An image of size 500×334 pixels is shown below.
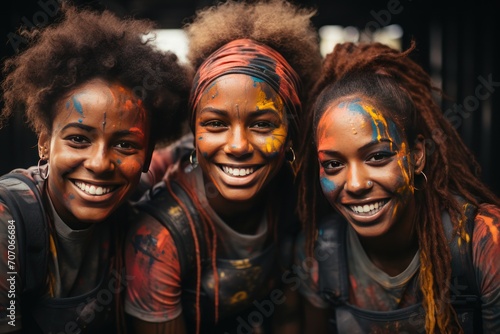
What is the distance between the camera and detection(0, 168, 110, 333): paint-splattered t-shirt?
81.0 inches

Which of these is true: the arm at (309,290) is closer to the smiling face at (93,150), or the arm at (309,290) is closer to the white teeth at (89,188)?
the smiling face at (93,150)

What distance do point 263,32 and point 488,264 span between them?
4.60 ft

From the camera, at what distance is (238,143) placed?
2.23 meters

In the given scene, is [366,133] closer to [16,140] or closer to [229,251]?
[229,251]

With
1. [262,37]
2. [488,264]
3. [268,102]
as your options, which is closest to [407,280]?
[488,264]

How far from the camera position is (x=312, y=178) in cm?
258

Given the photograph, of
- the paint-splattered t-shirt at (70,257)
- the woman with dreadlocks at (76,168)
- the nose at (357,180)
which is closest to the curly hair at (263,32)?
the woman with dreadlocks at (76,168)

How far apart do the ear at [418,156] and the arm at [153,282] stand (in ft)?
3.61

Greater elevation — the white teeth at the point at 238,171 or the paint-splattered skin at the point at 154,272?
the white teeth at the point at 238,171

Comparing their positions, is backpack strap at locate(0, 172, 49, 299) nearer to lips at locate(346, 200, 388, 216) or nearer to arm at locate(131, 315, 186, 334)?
arm at locate(131, 315, 186, 334)

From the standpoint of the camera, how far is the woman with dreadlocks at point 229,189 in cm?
228

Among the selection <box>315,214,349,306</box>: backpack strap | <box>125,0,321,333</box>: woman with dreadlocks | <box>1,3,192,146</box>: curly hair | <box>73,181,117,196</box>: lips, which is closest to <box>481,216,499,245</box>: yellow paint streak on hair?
<box>315,214,349,306</box>: backpack strap

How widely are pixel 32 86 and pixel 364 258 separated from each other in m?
1.63

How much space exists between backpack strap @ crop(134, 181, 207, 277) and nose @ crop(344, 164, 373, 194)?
2.35 feet
